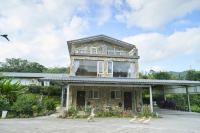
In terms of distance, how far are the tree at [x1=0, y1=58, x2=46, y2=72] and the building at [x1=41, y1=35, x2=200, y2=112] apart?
38.8 metres

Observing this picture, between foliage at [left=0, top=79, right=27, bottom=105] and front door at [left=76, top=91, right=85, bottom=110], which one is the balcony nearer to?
front door at [left=76, top=91, right=85, bottom=110]

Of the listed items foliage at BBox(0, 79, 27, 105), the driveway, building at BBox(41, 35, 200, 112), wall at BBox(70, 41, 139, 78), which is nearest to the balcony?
building at BBox(41, 35, 200, 112)

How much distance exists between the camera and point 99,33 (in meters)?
28.2

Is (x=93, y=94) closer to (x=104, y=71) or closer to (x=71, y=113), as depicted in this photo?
(x=104, y=71)

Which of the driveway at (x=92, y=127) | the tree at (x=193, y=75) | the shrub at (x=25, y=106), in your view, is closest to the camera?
the driveway at (x=92, y=127)

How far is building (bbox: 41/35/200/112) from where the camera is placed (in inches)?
997

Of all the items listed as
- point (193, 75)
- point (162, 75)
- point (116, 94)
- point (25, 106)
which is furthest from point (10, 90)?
point (193, 75)

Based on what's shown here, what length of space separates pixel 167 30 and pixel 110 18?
5.95 meters

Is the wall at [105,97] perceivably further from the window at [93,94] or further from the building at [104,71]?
the window at [93,94]

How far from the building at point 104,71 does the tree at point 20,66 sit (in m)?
38.8

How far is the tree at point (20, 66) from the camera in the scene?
211ft

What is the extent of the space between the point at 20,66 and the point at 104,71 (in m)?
44.5

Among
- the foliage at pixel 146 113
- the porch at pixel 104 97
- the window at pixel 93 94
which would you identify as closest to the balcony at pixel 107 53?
the porch at pixel 104 97

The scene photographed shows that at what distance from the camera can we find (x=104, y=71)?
26.8 m
